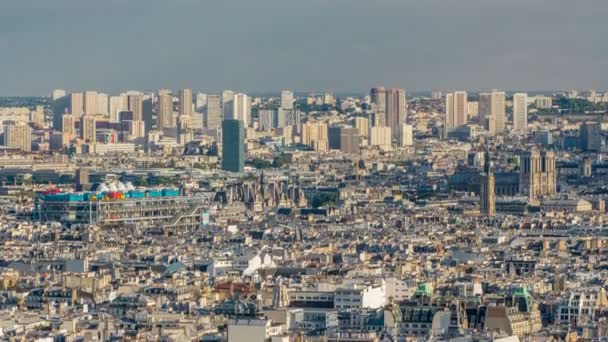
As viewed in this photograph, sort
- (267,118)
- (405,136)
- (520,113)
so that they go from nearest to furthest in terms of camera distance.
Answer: (405,136)
(520,113)
(267,118)

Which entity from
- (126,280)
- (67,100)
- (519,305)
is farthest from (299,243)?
(67,100)

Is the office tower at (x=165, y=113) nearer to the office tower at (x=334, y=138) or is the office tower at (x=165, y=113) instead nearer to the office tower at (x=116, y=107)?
the office tower at (x=116, y=107)

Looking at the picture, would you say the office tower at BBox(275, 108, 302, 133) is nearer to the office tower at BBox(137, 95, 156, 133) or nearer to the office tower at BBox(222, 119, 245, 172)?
the office tower at BBox(137, 95, 156, 133)

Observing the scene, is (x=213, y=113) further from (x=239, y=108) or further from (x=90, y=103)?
(x=90, y=103)

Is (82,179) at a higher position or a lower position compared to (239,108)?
lower

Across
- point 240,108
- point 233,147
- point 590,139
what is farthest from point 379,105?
point 233,147

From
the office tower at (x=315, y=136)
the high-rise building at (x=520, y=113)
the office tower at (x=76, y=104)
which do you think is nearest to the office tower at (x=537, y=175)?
the office tower at (x=315, y=136)

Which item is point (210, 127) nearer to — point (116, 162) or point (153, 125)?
point (153, 125)
